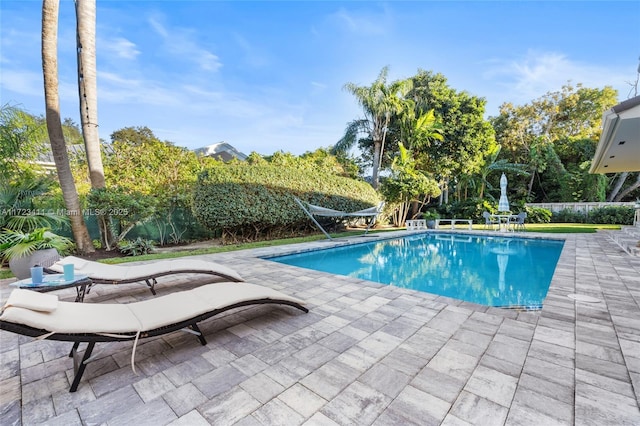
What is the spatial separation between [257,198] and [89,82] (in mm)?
5662

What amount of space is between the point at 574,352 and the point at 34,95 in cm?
1399

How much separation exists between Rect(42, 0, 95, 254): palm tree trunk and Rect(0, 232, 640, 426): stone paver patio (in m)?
5.69

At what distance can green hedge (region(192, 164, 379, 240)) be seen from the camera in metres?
9.58

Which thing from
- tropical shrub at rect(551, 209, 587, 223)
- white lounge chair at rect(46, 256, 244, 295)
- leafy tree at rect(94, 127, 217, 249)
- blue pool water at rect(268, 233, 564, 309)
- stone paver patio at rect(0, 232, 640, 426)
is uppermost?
leafy tree at rect(94, 127, 217, 249)

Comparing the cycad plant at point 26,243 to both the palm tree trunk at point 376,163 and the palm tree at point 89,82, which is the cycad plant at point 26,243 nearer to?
the palm tree at point 89,82

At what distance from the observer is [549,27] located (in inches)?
446

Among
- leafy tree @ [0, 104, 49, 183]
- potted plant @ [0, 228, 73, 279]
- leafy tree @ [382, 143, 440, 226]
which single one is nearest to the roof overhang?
leafy tree @ [382, 143, 440, 226]

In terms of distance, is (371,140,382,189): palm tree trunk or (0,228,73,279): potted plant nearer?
(0,228,73,279): potted plant

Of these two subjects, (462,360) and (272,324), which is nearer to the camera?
(462,360)

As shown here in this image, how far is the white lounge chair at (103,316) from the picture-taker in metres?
1.97

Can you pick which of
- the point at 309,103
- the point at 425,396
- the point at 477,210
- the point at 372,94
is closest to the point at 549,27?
the point at 372,94

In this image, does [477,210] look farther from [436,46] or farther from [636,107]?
[636,107]

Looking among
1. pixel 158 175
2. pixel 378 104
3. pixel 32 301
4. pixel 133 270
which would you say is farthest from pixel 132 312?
pixel 378 104

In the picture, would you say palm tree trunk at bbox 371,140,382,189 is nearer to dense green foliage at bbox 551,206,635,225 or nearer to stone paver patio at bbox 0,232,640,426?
dense green foliage at bbox 551,206,635,225
